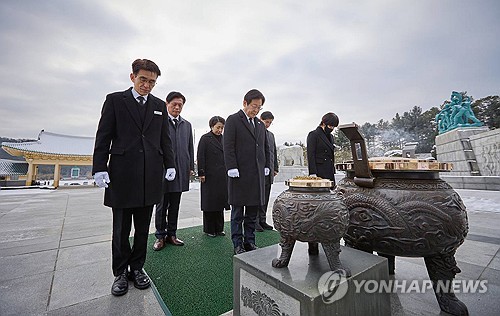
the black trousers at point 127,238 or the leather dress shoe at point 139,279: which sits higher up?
the black trousers at point 127,238

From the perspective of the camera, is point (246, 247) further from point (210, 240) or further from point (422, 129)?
point (422, 129)

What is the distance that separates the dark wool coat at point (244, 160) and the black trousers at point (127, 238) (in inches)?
36.4

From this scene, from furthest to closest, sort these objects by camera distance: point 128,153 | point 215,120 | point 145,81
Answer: point 215,120
point 145,81
point 128,153

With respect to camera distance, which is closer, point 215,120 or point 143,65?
point 143,65

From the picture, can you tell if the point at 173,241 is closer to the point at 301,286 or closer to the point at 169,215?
the point at 169,215

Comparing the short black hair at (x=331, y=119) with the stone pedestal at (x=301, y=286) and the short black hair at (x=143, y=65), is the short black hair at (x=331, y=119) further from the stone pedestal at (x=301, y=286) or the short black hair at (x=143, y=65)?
the short black hair at (x=143, y=65)

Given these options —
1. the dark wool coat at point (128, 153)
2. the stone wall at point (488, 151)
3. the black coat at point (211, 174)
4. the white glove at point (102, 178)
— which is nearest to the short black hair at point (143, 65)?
the dark wool coat at point (128, 153)

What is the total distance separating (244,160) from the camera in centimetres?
261

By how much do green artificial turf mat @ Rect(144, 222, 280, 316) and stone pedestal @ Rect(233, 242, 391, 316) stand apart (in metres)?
0.38

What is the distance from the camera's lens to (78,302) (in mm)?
1654

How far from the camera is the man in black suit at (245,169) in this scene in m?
2.52

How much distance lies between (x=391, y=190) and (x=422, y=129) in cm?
3416

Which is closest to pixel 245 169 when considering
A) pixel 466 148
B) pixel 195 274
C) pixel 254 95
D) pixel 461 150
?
pixel 254 95

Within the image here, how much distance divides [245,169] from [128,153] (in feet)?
3.96
